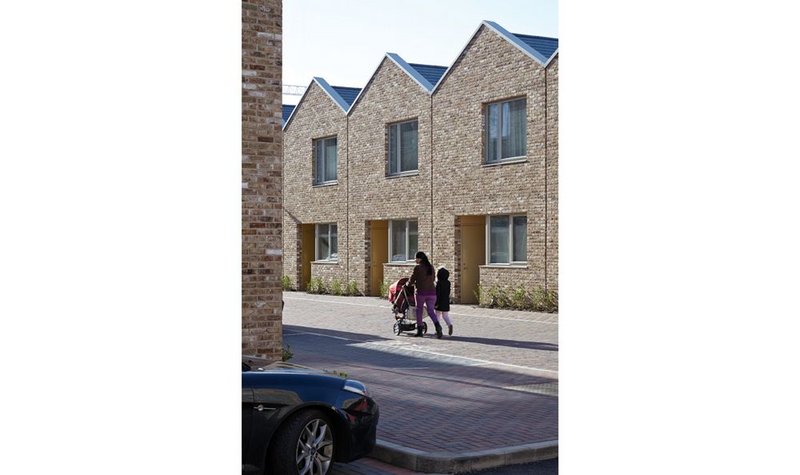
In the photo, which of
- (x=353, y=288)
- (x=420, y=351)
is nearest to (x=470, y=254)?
(x=353, y=288)

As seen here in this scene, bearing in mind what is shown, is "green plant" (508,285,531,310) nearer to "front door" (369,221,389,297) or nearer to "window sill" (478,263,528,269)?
"window sill" (478,263,528,269)

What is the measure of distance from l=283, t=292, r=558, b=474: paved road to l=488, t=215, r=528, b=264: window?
185cm

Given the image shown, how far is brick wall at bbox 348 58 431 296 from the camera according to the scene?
93.0ft

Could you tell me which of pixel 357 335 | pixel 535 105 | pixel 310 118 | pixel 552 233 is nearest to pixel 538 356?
pixel 357 335

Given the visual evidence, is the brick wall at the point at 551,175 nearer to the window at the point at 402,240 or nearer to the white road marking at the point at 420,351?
the window at the point at 402,240

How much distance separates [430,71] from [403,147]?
9.21 ft

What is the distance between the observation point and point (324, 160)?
33.6 metres

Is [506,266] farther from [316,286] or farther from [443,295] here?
[316,286]
